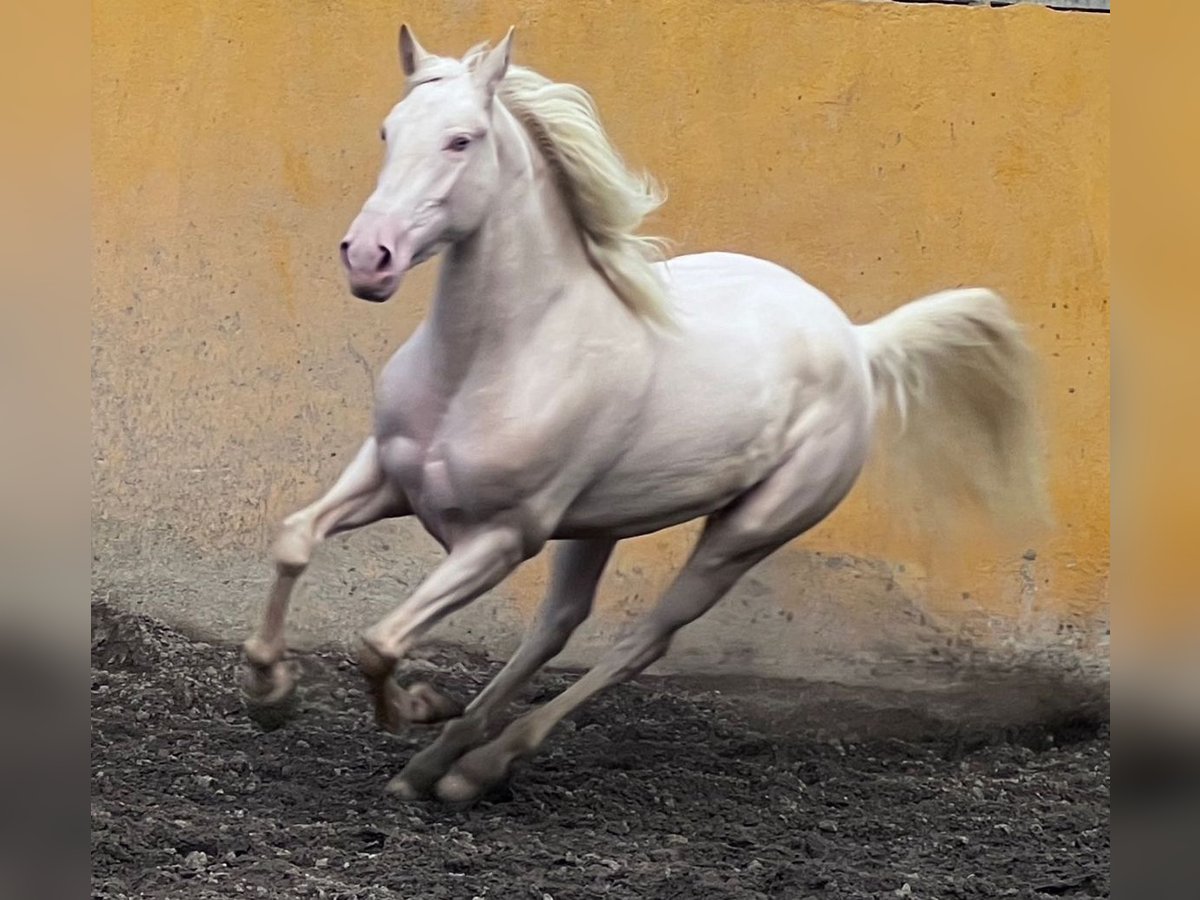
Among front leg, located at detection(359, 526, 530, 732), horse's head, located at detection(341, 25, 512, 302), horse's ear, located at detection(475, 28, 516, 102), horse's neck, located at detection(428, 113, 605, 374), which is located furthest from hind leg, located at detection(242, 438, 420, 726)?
horse's ear, located at detection(475, 28, 516, 102)

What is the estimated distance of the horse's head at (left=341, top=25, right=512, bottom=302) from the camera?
2988 millimetres

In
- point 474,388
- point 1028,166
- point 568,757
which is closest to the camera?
point 474,388

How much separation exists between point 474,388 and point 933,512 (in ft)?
3.67

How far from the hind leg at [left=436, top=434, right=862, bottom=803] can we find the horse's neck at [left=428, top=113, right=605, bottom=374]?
1.96 feet

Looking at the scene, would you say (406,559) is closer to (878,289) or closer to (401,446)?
(401,446)

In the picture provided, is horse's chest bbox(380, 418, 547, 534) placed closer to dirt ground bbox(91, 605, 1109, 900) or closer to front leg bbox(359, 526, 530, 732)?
front leg bbox(359, 526, 530, 732)

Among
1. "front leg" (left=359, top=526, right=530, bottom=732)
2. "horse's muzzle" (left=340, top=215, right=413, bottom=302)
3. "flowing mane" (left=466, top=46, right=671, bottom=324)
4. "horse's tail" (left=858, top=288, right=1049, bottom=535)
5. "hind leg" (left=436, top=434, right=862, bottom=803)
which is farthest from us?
"horse's tail" (left=858, top=288, right=1049, bottom=535)

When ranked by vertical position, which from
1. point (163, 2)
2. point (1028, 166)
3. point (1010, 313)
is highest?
point (163, 2)

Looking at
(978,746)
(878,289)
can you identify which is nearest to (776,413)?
(878,289)

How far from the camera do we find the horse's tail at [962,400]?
356cm

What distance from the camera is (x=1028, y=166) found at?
144 inches

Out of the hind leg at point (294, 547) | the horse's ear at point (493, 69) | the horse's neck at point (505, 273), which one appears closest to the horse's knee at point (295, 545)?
the hind leg at point (294, 547)

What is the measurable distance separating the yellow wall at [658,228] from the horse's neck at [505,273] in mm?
110

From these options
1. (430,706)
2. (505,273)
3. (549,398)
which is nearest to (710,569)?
(549,398)
